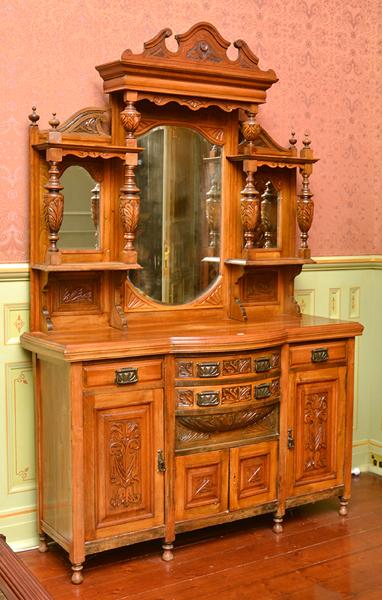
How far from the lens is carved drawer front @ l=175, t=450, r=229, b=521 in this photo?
354 centimetres

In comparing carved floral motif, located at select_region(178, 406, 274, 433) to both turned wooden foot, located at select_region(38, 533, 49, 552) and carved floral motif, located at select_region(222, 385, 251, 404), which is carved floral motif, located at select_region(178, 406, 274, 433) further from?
turned wooden foot, located at select_region(38, 533, 49, 552)

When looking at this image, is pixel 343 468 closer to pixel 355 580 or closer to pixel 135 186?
pixel 355 580

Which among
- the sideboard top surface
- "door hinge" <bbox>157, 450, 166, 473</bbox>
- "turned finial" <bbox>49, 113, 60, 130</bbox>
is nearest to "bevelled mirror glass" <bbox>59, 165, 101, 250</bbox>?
"turned finial" <bbox>49, 113, 60, 130</bbox>

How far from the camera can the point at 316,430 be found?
3.97m

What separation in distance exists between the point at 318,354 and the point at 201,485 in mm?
854

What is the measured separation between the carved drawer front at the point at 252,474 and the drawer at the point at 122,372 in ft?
1.80

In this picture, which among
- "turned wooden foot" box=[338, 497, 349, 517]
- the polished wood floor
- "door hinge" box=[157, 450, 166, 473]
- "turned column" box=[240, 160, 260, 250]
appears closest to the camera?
the polished wood floor

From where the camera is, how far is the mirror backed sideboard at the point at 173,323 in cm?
337

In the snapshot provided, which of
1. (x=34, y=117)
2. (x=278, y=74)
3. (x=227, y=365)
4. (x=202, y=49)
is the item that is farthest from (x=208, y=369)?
(x=278, y=74)

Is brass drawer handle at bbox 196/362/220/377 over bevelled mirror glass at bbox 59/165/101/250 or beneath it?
beneath

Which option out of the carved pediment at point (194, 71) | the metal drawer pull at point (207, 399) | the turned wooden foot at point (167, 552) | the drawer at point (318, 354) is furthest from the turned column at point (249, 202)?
the turned wooden foot at point (167, 552)

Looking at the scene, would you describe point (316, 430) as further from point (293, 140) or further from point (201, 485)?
point (293, 140)

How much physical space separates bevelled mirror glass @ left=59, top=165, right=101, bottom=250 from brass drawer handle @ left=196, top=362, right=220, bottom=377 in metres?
0.71

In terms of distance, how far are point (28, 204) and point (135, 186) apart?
0.47m
